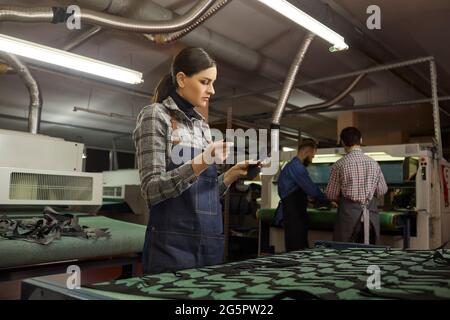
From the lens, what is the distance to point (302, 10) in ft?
9.84

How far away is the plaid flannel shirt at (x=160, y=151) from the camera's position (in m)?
1.36

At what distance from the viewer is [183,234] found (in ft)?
4.83

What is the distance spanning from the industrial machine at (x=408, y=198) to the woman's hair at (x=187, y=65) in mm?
2955

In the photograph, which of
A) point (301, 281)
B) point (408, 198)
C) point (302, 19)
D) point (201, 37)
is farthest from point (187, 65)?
point (408, 198)

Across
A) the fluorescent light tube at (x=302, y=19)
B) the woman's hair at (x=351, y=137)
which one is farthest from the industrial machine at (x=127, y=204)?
the fluorescent light tube at (x=302, y=19)

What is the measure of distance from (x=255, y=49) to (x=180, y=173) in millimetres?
4459

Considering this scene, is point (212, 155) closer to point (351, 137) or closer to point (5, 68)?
point (351, 137)

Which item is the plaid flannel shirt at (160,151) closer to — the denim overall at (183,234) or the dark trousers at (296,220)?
the denim overall at (183,234)

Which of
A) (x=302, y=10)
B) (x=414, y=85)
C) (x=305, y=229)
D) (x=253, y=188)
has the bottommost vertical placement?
(x=305, y=229)

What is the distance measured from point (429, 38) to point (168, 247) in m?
4.97

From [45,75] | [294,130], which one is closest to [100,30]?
[45,75]

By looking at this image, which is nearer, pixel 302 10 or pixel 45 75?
pixel 302 10
